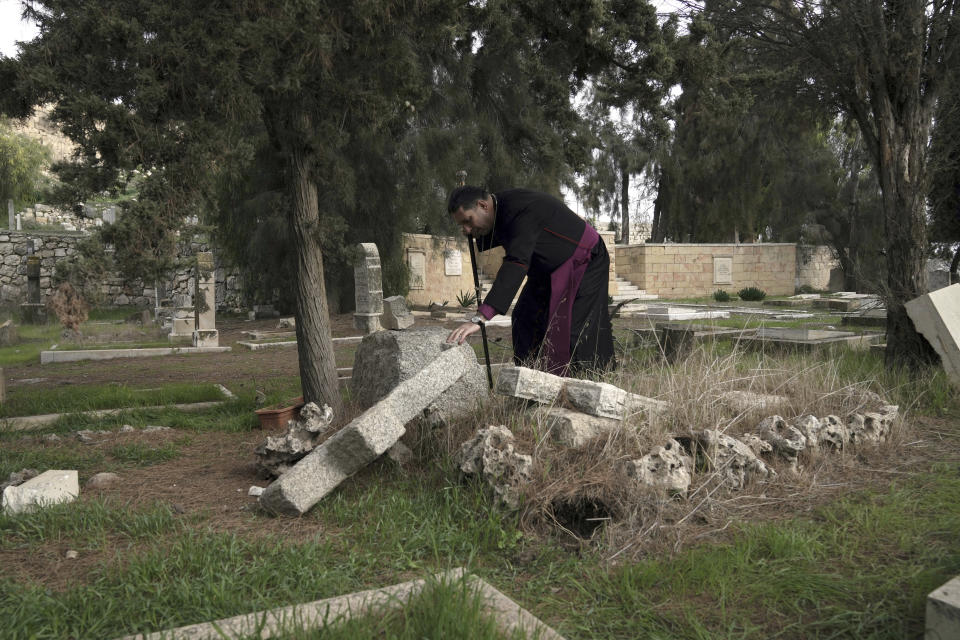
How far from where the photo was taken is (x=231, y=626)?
2.18 metres

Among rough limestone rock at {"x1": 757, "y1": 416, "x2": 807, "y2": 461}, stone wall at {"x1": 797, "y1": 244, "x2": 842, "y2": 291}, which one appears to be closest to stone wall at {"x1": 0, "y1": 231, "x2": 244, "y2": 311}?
rough limestone rock at {"x1": 757, "y1": 416, "x2": 807, "y2": 461}

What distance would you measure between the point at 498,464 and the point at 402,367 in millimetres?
1898

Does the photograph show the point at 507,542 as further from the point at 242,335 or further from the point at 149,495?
the point at 242,335

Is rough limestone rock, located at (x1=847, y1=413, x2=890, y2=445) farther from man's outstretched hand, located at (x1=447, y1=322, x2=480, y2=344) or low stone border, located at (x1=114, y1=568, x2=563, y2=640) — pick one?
low stone border, located at (x1=114, y1=568, x2=563, y2=640)

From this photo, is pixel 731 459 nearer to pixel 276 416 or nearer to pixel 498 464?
pixel 498 464

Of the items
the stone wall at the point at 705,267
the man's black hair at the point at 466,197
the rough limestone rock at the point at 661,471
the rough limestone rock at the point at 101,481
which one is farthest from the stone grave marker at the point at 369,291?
the stone wall at the point at 705,267

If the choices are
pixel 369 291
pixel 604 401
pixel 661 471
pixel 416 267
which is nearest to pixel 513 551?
pixel 661 471

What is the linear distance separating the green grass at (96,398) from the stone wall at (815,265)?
27476 millimetres

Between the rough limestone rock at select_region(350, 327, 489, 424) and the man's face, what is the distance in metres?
0.88

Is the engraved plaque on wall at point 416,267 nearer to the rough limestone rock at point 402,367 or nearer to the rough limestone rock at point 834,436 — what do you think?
the rough limestone rock at point 402,367

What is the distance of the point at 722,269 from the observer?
90.6ft

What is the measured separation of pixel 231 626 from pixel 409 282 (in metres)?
17.9

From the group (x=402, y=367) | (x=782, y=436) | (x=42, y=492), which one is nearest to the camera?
(x=42, y=492)

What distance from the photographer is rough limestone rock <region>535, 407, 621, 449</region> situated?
12.3ft
